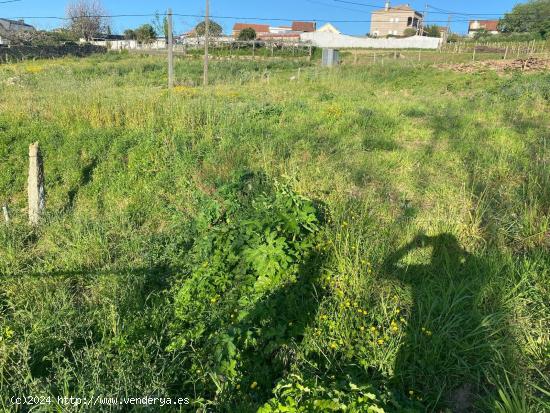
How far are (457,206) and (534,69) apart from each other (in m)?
17.7

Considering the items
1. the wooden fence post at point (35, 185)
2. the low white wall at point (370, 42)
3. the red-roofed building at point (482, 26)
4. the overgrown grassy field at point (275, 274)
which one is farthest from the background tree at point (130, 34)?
the red-roofed building at point (482, 26)

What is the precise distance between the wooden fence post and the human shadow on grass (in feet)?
12.9

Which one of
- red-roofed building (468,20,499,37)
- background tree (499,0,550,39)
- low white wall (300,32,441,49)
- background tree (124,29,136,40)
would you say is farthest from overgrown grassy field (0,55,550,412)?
red-roofed building (468,20,499,37)

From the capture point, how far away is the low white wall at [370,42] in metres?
51.3

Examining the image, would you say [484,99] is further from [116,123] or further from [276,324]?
[276,324]

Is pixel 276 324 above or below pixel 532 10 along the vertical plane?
below

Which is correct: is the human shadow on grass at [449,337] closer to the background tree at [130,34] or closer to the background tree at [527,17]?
the background tree at [130,34]

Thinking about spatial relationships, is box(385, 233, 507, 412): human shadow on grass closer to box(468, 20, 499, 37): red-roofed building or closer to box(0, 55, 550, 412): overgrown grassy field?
box(0, 55, 550, 412): overgrown grassy field

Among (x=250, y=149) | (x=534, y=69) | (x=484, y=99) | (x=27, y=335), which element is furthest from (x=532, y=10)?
(x=27, y=335)

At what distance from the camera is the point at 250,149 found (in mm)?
5816

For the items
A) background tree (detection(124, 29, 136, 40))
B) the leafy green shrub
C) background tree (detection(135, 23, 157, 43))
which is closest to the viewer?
the leafy green shrub

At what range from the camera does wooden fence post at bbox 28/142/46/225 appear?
4.36 meters

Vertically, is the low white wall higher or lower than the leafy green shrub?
higher

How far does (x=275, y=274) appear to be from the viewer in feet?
9.27
